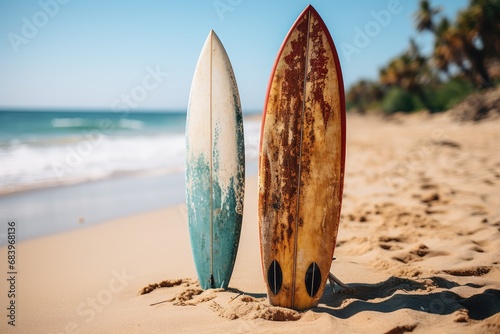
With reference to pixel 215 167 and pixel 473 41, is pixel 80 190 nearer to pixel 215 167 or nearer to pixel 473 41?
pixel 215 167

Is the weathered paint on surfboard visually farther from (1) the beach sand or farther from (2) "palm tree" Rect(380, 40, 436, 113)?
(2) "palm tree" Rect(380, 40, 436, 113)

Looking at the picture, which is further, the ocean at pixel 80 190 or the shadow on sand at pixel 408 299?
the ocean at pixel 80 190

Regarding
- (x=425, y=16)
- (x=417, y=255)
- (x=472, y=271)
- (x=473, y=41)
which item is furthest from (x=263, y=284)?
(x=425, y=16)

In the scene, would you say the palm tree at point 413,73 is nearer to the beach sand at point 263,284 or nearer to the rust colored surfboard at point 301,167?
the beach sand at point 263,284

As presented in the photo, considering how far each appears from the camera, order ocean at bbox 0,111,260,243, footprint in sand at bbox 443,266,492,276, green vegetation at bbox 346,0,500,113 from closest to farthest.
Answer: footprint in sand at bbox 443,266,492,276 < ocean at bbox 0,111,260,243 < green vegetation at bbox 346,0,500,113

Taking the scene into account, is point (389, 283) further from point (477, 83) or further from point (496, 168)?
point (477, 83)

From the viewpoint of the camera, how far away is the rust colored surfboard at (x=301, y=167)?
6.74ft

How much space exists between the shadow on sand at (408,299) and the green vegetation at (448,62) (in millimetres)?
18703

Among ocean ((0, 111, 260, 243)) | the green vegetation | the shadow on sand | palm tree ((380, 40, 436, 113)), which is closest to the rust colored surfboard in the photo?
the shadow on sand

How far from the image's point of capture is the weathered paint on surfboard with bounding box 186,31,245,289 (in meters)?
2.37

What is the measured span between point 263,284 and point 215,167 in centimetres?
90

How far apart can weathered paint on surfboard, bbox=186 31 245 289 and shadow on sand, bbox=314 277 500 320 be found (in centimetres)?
76

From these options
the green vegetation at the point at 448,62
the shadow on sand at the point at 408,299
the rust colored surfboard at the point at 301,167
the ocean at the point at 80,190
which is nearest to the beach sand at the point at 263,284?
the shadow on sand at the point at 408,299

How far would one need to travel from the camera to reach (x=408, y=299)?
2000 millimetres
